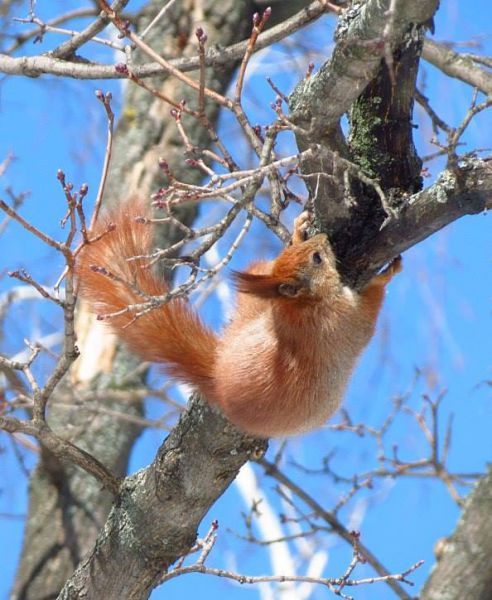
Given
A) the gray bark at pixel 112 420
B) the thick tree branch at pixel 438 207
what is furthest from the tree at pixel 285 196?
the gray bark at pixel 112 420

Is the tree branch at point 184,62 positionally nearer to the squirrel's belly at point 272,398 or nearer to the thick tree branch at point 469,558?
the squirrel's belly at point 272,398

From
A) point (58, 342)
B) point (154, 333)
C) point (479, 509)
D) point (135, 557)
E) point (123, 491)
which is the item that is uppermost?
point (58, 342)

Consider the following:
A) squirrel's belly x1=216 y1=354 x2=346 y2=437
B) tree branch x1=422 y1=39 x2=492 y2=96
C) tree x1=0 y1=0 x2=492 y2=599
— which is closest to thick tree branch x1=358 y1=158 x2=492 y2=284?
tree x1=0 y1=0 x2=492 y2=599

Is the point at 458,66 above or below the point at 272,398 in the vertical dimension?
above

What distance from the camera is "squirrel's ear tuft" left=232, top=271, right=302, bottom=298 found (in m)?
2.38

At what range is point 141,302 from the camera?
2.72 meters

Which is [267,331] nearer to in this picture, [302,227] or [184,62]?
[302,227]

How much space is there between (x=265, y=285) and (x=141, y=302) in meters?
0.44

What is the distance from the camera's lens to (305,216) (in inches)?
103

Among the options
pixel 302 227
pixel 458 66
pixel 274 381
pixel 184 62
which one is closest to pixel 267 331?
pixel 274 381

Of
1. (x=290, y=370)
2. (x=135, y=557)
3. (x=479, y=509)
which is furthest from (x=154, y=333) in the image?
(x=479, y=509)

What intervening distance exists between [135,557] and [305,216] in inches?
43.9

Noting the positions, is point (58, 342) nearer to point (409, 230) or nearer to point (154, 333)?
point (154, 333)

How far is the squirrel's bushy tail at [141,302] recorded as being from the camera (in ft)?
8.39
